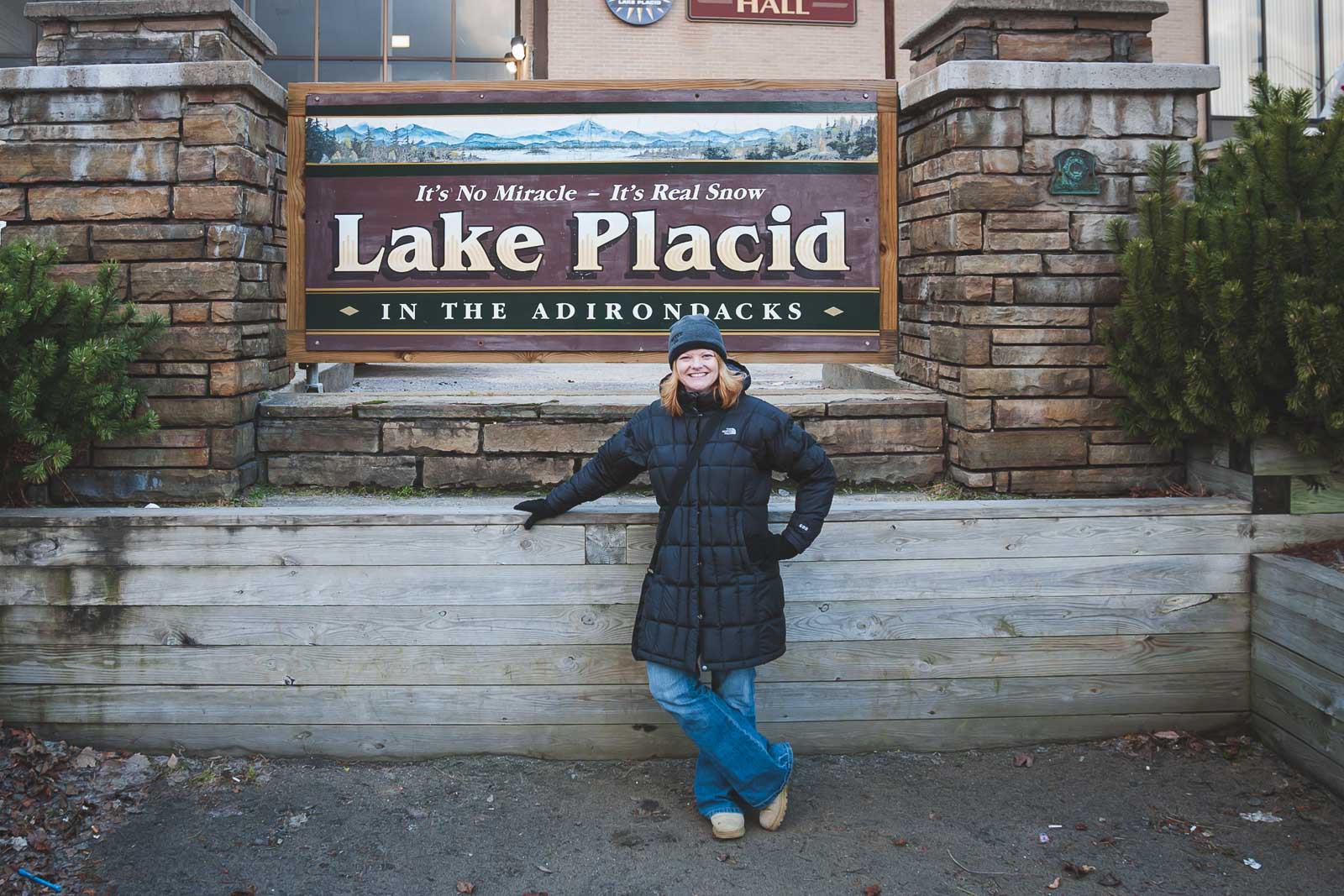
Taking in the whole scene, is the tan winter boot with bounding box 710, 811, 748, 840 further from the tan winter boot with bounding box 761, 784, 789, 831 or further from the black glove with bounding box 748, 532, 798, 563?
the black glove with bounding box 748, 532, 798, 563

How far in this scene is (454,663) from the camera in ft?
14.7

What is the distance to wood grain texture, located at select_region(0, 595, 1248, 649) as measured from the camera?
14.6ft

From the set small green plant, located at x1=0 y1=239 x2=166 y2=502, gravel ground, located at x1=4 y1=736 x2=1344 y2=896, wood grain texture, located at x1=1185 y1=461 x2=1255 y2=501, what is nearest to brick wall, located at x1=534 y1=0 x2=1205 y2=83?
wood grain texture, located at x1=1185 y1=461 x2=1255 y2=501

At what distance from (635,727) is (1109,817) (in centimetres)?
177

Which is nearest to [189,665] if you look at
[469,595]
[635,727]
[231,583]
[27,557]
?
[231,583]

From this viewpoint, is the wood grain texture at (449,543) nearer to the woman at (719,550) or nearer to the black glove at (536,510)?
the black glove at (536,510)

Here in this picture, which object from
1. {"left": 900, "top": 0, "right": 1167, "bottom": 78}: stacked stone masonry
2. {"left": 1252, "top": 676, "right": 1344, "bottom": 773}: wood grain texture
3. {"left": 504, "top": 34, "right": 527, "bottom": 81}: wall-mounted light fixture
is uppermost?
{"left": 504, "top": 34, "right": 527, "bottom": 81}: wall-mounted light fixture

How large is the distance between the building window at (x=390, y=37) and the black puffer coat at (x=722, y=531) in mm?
12582

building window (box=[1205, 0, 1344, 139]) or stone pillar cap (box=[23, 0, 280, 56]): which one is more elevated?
building window (box=[1205, 0, 1344, 139])

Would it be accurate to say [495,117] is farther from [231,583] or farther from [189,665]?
[189,665]

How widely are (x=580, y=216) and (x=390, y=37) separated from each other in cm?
1122

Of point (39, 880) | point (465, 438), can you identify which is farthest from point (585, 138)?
point (39, 880)

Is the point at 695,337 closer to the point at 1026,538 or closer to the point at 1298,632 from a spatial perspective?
the point at 1026,538

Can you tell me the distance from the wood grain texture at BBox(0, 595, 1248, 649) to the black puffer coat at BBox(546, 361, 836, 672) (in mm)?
606
